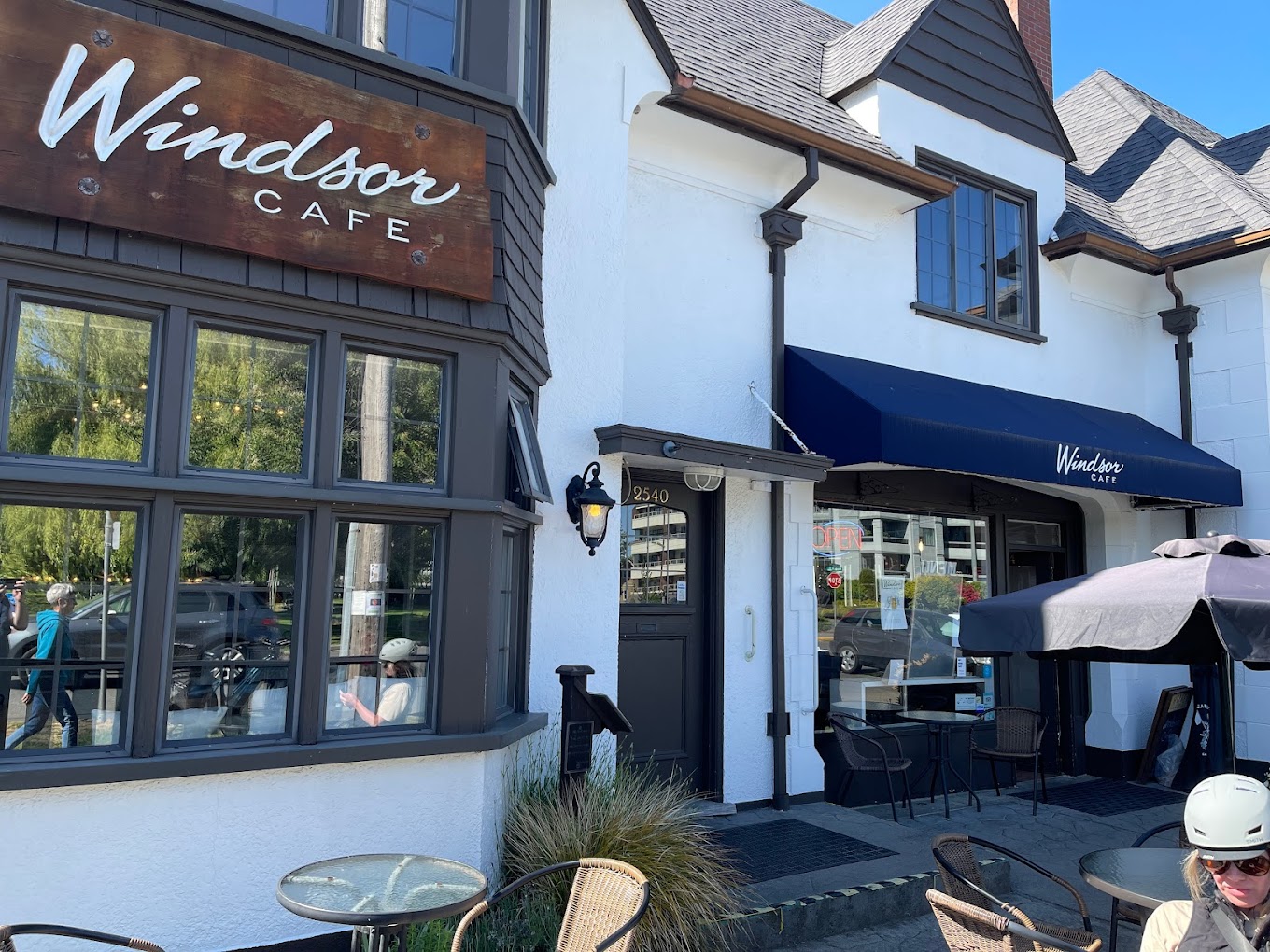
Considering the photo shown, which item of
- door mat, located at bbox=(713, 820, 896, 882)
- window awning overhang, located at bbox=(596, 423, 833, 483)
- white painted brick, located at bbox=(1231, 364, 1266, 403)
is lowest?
door mat, located at bbox=(713, 820, 896, 882)

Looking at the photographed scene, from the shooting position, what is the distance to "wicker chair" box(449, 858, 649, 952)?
355 centimetres

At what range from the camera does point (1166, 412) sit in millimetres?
11047

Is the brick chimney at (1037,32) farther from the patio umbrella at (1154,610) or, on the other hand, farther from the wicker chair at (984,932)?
the wicker chair at (984,932)

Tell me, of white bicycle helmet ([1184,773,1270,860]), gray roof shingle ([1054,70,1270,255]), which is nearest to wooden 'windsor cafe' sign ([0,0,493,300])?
white bicycle helmet ([1184,773,1270,860])

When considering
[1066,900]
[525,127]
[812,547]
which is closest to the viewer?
[525,127]

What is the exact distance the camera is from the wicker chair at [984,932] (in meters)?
3.36

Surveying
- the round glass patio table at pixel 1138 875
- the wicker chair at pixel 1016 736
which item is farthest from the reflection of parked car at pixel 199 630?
the wicker chair at pixel 1016 736

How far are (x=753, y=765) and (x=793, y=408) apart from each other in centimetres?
289

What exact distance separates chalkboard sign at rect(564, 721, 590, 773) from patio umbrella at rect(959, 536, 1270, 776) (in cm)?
219

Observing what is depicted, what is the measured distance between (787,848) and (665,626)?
6.10 feet

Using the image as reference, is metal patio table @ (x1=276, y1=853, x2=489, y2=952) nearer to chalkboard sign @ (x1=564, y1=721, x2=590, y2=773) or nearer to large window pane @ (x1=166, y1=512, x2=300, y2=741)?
large window pane @ (x1=166, y1=512, x2=300, y2=741)

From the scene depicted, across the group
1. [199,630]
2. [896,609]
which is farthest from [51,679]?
[896,609]

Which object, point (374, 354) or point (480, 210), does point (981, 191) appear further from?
point (374, 354)

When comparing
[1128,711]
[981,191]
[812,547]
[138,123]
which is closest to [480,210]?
[138,123]
